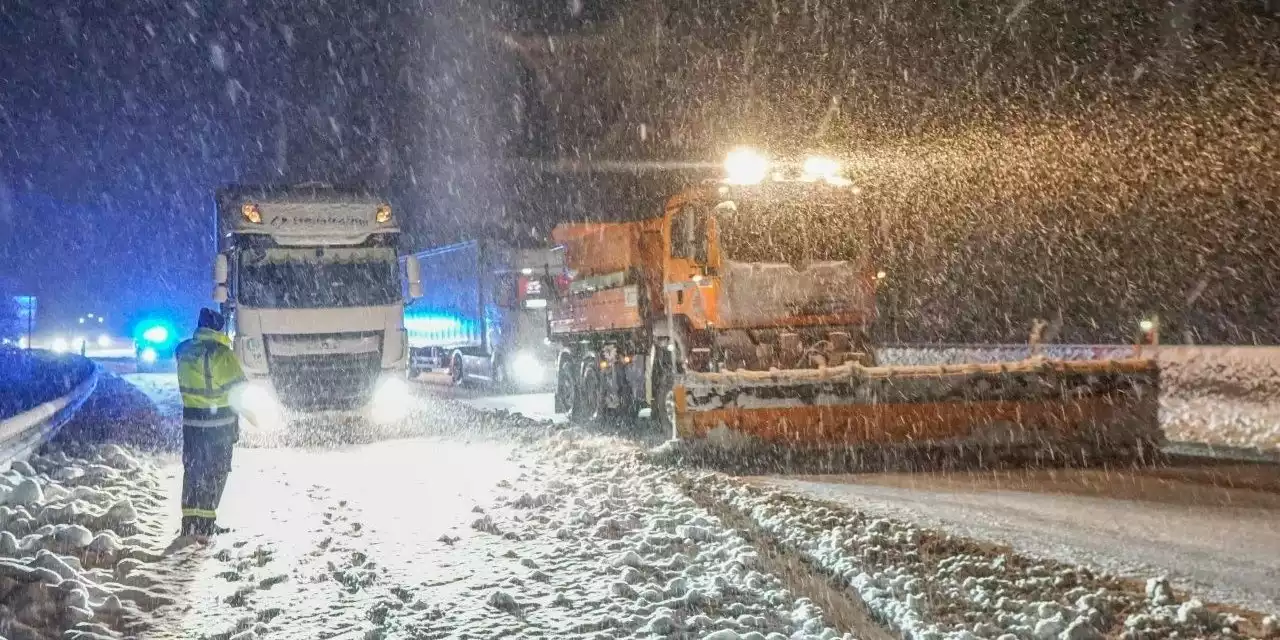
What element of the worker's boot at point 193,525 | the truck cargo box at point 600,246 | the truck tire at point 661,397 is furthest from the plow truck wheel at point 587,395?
the worker's boot at point 193,525

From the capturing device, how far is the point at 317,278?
16.3 m

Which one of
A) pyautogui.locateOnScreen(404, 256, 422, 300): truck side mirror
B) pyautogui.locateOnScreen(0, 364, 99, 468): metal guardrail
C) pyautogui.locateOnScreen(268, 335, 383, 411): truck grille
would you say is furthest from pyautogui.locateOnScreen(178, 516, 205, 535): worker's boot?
pyautogui.locateOnScreen(404, 256, 422, 300): truck side mirror

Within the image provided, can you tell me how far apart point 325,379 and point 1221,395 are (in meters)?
12.0

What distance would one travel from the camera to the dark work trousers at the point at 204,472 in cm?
776

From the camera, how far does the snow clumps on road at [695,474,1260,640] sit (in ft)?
17.6

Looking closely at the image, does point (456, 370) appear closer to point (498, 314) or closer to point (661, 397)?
point (498, 314)

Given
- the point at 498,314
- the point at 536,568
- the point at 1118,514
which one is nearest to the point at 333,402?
the point at 498,314

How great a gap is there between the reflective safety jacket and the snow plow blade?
4.92 m

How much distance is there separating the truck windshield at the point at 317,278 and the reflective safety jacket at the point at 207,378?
796 centimetres

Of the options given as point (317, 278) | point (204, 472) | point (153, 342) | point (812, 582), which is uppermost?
point (317, 278)

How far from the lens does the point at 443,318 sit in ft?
96.9

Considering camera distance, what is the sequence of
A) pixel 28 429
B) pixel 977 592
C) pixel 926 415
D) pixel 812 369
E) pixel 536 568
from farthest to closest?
pixel 812 369
pixel 926 415
pixel 28 429
pixel 536 568
pixel 977 592

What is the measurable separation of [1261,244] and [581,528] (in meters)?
36.3

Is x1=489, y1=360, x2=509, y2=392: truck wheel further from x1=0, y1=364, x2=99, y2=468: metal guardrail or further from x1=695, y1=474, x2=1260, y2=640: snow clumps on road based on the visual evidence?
x1=695, y1=474, x2=1260, y2=640: snow clumps on road
